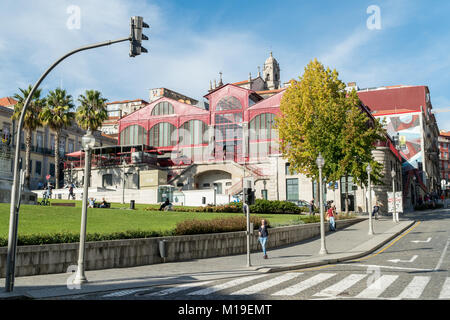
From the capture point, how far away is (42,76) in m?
11.2

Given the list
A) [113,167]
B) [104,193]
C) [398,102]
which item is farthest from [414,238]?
[398,102]

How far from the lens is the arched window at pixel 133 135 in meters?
65.1

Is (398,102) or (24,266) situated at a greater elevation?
(398,102)

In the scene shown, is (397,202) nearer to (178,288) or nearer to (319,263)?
(319,263)

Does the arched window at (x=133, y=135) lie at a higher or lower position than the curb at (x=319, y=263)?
higher

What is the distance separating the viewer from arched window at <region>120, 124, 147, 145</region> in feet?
213

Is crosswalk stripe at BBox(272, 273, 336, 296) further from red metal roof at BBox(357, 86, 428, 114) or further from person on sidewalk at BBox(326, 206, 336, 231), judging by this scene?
red metal roof at BBox(357, 86, 428, 114)

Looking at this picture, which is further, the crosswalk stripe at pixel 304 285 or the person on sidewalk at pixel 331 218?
the person on sidewalk at pixel 331 218

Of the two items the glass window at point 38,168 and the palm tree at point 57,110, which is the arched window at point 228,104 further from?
the glass window at point 38,168

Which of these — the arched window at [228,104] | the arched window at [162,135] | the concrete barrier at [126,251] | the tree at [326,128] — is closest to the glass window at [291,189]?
the tree at [326,128]

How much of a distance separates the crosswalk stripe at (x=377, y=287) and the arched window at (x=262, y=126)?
1772 inches

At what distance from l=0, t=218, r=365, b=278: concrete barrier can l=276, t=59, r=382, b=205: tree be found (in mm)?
14623

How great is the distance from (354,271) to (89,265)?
30.2ft
